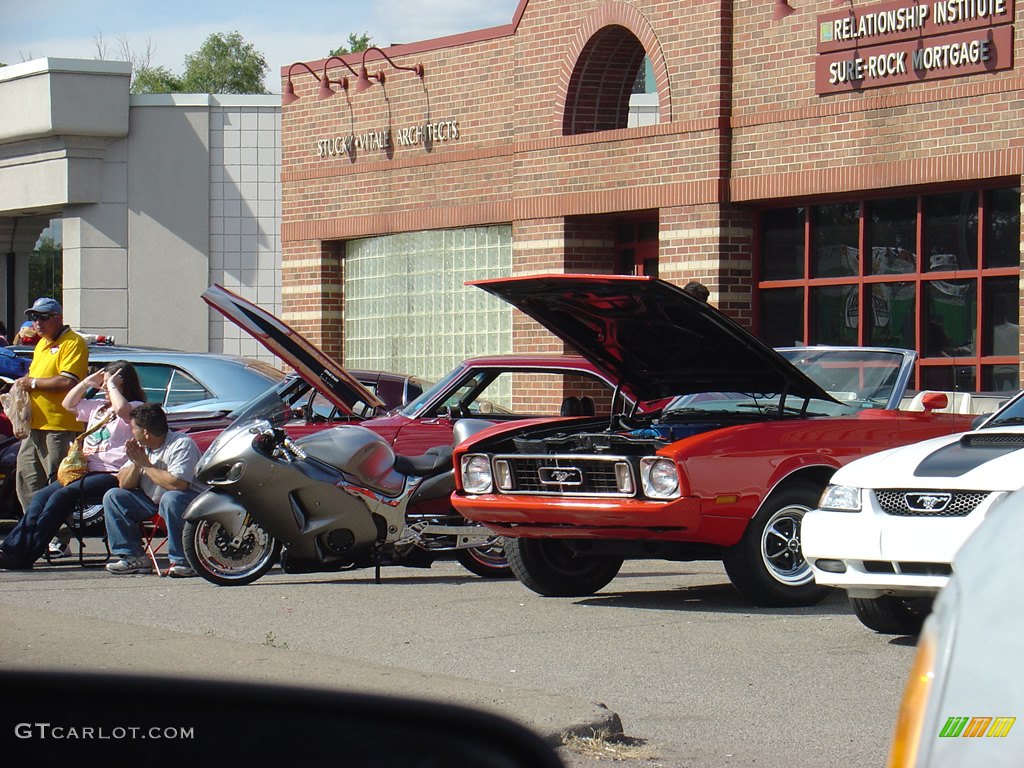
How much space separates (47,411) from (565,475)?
4.81 meters

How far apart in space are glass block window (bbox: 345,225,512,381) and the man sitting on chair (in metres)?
9.45

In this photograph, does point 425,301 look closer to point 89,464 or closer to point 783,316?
point 783,316

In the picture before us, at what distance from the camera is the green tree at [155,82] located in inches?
3209

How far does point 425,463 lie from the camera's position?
10.5 meters

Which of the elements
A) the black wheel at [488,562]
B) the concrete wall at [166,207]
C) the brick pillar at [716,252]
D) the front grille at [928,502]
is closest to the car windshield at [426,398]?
the black wheel at [488,562]

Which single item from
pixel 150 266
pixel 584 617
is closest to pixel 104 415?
pixel 584 617

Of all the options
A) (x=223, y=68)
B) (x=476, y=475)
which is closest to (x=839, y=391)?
(x=476, y=475)

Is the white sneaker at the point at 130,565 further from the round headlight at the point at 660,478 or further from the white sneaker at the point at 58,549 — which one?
the round headlight at the point at 660,478

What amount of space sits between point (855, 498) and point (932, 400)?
2126 millimetres

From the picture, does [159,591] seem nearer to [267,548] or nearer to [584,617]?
[267,548]

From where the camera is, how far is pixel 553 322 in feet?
31.9

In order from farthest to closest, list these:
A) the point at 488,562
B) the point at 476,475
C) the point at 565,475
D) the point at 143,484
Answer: the point at 143,484 → the point at 488,562 → the point at 476,475 → the point at 565,475

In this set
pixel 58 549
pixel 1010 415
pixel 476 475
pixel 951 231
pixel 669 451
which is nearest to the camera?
pixel 1010 415

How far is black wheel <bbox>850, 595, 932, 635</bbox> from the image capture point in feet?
26.2
